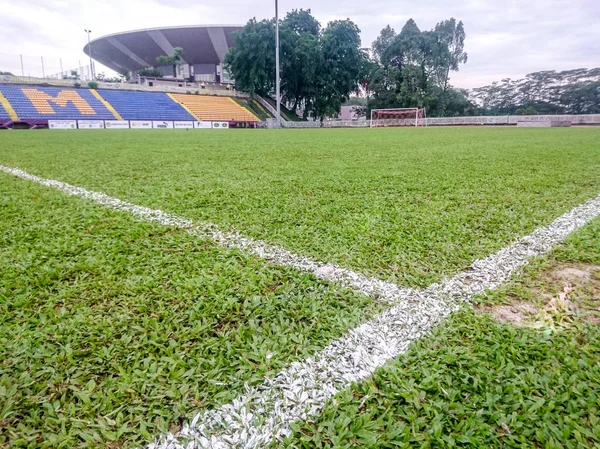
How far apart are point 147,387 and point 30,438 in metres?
0.24

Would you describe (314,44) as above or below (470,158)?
above

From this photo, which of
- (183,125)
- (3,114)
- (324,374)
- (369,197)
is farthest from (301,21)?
(324,374)

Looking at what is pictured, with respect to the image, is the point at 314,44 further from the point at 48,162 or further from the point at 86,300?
Result: the point at 86,300

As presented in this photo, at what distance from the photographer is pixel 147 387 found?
0.93 m

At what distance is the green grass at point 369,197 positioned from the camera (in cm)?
181

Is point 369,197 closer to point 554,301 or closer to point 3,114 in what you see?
point 554,301

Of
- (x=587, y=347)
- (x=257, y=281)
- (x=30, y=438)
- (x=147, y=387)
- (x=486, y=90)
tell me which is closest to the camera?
(x=30, y=438)

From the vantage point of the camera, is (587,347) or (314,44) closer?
(587,347)

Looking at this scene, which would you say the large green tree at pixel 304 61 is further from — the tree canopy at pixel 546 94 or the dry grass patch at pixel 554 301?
the dry grass patch at pixel 554 301

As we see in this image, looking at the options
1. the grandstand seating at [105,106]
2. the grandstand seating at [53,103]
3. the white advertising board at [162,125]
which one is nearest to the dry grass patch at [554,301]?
the white advertising board at [162,125]

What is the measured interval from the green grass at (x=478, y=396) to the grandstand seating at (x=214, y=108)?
3225 centimetres

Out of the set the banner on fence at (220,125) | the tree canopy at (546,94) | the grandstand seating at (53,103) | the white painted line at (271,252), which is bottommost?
the white painted line at (271,252)

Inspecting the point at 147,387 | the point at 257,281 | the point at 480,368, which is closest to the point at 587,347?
the point at 480,368

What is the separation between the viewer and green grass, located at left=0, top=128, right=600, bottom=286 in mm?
1814
